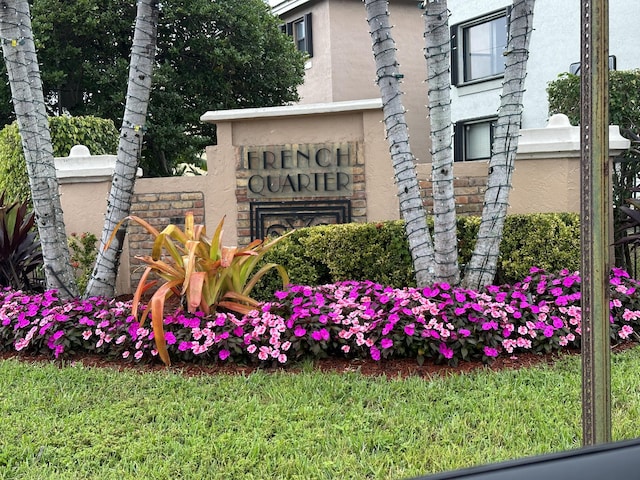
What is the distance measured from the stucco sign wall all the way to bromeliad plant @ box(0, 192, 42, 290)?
206cm

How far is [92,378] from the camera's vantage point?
12.6ft

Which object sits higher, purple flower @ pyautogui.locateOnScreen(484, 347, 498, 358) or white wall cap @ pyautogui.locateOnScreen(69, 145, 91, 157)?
white wall cap @ pyautogui.locateOnScreen(69, 145, 91, 157)

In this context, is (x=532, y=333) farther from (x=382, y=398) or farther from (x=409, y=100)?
(x=409, y=100)

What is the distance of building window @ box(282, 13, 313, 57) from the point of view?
1484cm

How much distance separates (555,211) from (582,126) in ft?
13.6

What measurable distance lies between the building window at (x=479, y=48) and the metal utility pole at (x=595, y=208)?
39.1ft

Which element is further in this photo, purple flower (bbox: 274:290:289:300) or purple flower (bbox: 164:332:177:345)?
purple flower (bbox: 274:290:289:300)

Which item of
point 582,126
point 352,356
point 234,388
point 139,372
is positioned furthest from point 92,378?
point 582,126

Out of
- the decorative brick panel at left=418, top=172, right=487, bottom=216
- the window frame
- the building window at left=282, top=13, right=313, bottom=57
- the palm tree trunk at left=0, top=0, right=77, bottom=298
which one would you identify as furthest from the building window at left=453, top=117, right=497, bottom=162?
the palm tree trunk at left=0, top=0, right=77, bottom=298

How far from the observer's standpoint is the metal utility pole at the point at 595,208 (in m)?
1.70

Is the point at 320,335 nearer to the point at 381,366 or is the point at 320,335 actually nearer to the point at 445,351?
the point at 381,366

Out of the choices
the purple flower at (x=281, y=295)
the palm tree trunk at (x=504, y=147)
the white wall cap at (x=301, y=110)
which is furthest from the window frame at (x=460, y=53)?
the purple flower at (x=281, y=295)

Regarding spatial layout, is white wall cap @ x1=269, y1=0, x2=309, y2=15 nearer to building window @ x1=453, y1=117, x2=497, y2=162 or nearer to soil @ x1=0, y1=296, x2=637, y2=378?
building window @ x1=453, y1=117, x2=497, y2=162

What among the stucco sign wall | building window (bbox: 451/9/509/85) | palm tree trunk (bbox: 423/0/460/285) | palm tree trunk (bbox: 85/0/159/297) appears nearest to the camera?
palm tree trunk (bbox: 423/0/460/285)
